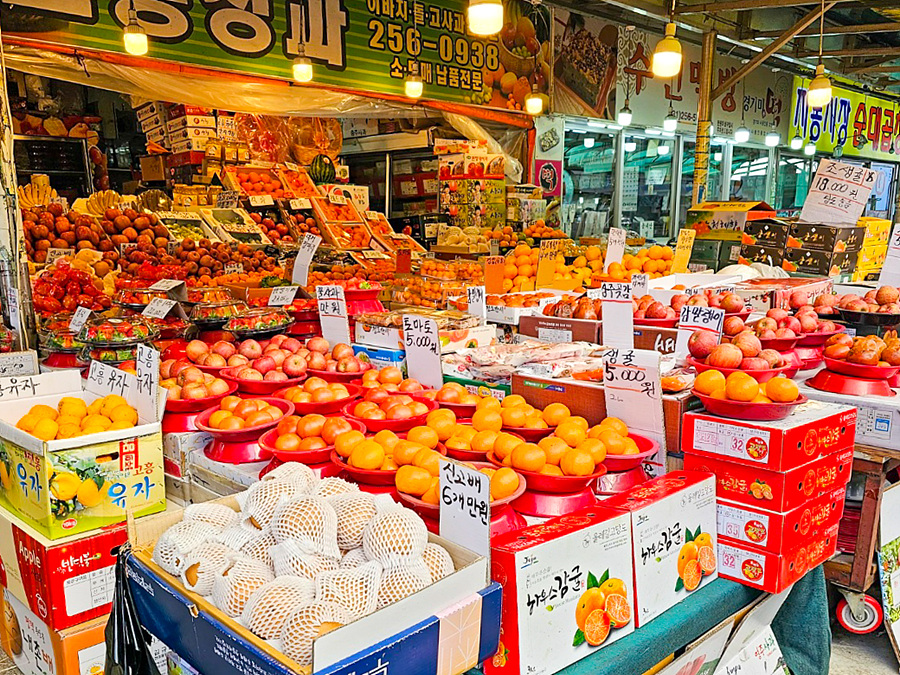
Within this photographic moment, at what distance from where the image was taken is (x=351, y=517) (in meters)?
1.56

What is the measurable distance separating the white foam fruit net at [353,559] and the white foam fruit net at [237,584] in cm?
15

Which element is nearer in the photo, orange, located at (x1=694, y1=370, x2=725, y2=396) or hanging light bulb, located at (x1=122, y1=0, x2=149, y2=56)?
orange, located at (x1=694, y1=370, x2=725, y2=396)

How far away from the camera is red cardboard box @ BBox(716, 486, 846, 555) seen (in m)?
1.96

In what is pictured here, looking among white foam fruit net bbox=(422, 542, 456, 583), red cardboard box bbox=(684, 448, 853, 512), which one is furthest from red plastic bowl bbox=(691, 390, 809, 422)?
white foam fruit net bbox=(422, 542, 456, 583)

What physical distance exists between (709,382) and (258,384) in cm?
169

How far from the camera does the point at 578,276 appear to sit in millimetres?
5504

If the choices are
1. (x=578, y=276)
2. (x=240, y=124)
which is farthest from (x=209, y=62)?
(x=578, y=276)

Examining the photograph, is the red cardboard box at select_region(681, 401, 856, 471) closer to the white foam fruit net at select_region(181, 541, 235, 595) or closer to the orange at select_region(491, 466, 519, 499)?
the orange at select_region(491, 466, 519, 499)

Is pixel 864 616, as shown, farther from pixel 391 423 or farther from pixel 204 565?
pixel 204 565

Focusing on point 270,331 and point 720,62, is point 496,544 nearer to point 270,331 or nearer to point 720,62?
point 270,331

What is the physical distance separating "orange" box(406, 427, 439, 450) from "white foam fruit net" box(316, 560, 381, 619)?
28.6 inches

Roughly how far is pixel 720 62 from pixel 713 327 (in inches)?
525

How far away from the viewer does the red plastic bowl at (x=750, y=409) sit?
1.99 metres

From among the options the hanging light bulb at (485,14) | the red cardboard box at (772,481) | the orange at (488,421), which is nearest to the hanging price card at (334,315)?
the orange at (488,421)
